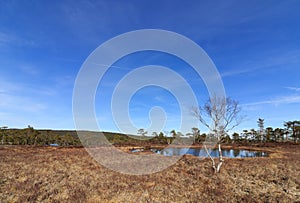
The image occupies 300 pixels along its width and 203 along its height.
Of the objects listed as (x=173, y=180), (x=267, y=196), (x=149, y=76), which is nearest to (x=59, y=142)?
(x=149, y=76)

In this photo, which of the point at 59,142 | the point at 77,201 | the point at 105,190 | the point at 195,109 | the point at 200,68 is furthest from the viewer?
the point at 59,142

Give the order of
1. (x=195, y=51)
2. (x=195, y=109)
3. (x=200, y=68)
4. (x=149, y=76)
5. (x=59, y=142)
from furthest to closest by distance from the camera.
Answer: (x=59, y=142)
(x=149, y=76)
(x=195, y=109)
(x=195, y=51)
(x=200, y=68)

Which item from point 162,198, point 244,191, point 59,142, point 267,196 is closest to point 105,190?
point 162,198

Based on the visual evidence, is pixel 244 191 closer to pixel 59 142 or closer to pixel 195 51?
pixel 195 51

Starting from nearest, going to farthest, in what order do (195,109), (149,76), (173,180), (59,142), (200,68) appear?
(173,180) < (200,68) < (195,109) < (149,76) < (59,142)

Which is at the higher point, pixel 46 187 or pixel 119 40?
pixel 119 40

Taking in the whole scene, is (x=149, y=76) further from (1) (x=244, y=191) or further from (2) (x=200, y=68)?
(1) (x=244, y=191)

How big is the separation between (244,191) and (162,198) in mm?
4322

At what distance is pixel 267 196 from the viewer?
842cm

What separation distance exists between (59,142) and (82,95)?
56.8m

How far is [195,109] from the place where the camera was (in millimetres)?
14906

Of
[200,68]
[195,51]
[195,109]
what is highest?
[195,51]

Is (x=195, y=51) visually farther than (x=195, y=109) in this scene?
No

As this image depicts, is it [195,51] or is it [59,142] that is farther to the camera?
[59,142]
